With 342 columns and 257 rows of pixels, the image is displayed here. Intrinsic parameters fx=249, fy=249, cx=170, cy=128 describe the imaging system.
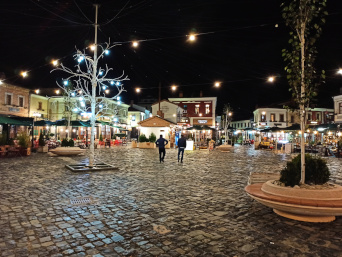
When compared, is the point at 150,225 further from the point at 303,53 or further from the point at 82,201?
the point at 303,53

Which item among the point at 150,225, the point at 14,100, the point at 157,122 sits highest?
the point at 14,100

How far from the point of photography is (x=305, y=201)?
176 inches

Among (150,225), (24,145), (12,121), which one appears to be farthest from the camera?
(12,121)

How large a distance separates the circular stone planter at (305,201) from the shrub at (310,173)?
30 cm

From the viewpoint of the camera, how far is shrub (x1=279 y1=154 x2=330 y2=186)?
17.0 ft

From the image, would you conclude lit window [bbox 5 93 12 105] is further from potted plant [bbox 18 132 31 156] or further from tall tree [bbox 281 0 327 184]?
tall tree [bbox 281 0 327 184]

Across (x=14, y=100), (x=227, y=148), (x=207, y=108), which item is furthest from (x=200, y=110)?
(x=14, y=100)

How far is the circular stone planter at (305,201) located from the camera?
14.2 feet

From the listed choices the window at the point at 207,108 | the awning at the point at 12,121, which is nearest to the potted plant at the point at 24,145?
the awning at the point at 12,121

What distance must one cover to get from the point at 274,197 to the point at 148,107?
72396mm

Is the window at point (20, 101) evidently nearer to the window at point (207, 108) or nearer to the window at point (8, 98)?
the window at point (8, 98)

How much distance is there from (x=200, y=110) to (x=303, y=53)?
146 feet

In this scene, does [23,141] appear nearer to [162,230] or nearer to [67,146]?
[67,146]

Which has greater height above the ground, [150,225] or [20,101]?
[20,101]
